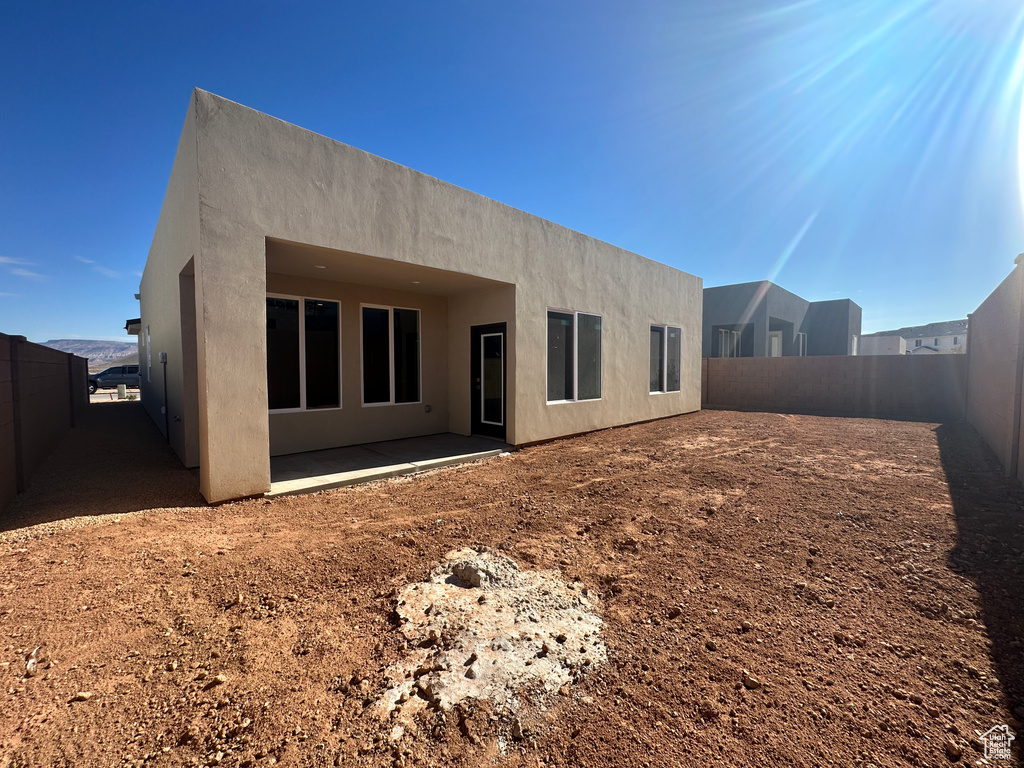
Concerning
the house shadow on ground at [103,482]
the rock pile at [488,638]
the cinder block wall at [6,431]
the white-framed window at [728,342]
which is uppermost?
the white-framed window at [728,342]

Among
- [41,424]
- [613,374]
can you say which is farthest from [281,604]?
[613,374]

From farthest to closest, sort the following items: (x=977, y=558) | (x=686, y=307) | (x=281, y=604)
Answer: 1. (x=686, y=307)
2. (x=977, y=558)
3. (x=281, y=604)

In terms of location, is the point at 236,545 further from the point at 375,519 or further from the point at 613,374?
the point at 613,374

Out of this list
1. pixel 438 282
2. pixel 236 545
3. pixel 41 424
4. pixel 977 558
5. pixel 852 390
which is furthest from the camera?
pixel 852 390

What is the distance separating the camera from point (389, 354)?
775cm

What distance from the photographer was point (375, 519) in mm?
4227

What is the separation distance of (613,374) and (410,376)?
429cm

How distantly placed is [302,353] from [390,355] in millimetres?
1476

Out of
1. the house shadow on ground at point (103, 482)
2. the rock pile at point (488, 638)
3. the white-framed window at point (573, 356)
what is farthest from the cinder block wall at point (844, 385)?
the house shadow on ground at point (103, 482)

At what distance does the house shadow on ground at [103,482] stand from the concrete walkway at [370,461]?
3.12 feet

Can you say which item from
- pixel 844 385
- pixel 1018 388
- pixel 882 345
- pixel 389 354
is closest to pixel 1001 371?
pixel 1018 388

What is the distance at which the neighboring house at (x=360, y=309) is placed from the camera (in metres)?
4.46

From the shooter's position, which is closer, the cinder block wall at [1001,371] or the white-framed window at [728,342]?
the cinder block wall at [1001,371]

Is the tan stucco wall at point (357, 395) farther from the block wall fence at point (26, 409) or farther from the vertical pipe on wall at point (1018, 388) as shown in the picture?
the vertical pipe on wall at point (1018, 388)
